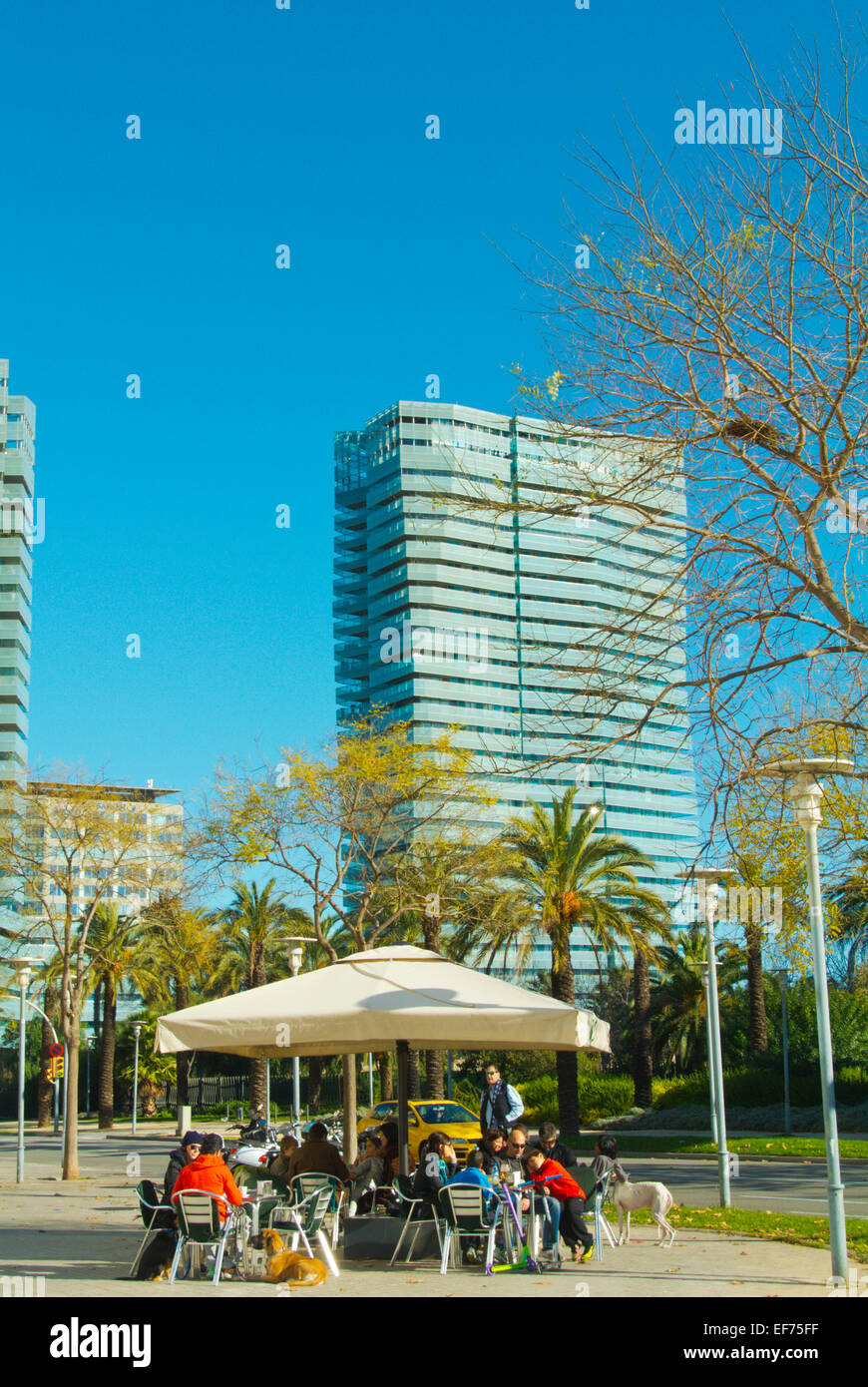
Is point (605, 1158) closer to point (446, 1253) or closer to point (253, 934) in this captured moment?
point (446, 1253)

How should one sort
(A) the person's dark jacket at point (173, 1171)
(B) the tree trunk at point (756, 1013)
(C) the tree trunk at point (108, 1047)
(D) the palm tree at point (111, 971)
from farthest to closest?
(C) the tree trunk at point (108, 1047) → (D) the palm tree at point (111, 971) → (B) the tree trunk at point (756, 1013) → (A) the person's dark jacket at point (173, 1171)

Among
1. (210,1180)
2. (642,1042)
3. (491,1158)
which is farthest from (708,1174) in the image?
(642,1042)

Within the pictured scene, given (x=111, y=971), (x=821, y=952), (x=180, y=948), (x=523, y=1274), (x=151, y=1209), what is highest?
(x=821, y=952)

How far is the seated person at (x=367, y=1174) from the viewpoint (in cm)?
1264

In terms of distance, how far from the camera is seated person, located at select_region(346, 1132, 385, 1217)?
1264cm

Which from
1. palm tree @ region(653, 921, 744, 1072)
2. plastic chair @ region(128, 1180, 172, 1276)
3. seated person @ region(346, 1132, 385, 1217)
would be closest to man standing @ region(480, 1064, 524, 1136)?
seated person @ region(346, 1132, 385, 1217)

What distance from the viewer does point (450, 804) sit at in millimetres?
29359

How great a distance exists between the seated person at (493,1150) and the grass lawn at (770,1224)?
298cm

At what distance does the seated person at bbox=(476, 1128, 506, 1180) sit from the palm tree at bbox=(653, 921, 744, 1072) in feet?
105

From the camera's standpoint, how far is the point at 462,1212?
1130 cm

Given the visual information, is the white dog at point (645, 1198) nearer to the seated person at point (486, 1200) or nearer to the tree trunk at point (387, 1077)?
the seated person at point (486, 1200)

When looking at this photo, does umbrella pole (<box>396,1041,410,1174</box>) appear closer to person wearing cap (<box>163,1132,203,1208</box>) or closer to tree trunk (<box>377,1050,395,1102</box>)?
person wearing cap (<box>163,1132,203,1208</box>)

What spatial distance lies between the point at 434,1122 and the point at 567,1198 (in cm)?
1625

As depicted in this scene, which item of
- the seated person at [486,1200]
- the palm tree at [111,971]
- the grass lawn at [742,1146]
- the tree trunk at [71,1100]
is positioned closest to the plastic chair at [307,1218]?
the seated person at [486,1200]
